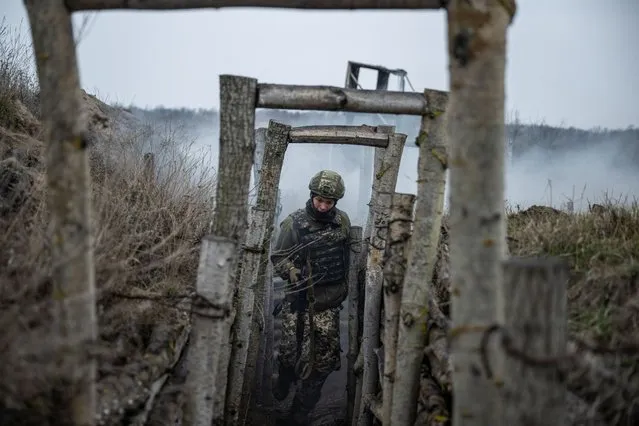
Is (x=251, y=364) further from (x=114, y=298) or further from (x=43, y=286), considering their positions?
(x=43, y=286)

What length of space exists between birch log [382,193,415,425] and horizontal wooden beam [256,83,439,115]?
2.17ft

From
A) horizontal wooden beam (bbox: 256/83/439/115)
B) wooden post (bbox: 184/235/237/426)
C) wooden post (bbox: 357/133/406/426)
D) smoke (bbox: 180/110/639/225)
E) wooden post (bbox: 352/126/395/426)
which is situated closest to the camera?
wooden post (bbox: 184/235/237/426)

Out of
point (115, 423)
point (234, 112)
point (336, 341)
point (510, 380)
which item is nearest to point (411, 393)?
point (510, 380)

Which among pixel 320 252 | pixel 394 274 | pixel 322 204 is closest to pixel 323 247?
pixel 320 252

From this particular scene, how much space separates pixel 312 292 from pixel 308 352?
733 mm

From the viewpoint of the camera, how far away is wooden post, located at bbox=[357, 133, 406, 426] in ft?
15.9

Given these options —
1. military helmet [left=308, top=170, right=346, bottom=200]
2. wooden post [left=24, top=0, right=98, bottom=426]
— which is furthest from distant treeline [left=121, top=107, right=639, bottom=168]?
Answer: wooden post [left=24, top=0, right=98, bottom=426]

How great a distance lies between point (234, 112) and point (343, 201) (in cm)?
1997

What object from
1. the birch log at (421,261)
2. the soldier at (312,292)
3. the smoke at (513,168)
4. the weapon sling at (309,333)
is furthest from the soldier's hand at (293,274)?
the smoke at (513,168)

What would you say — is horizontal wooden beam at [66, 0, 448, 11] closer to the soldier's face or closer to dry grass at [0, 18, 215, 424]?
dry grass at [0, 18, 215, 424]

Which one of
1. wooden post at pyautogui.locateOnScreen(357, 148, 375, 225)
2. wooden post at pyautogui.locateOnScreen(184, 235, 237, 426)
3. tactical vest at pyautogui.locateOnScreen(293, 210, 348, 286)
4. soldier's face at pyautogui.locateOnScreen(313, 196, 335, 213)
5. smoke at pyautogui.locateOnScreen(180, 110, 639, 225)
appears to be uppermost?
smoke at pyautogui.locateOnScreen(180, 110, 639, 225)

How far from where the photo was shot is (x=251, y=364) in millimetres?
5609

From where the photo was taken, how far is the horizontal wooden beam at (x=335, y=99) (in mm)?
3256

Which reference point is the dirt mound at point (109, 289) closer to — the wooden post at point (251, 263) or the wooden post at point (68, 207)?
the wooden post at point (68, 207)
